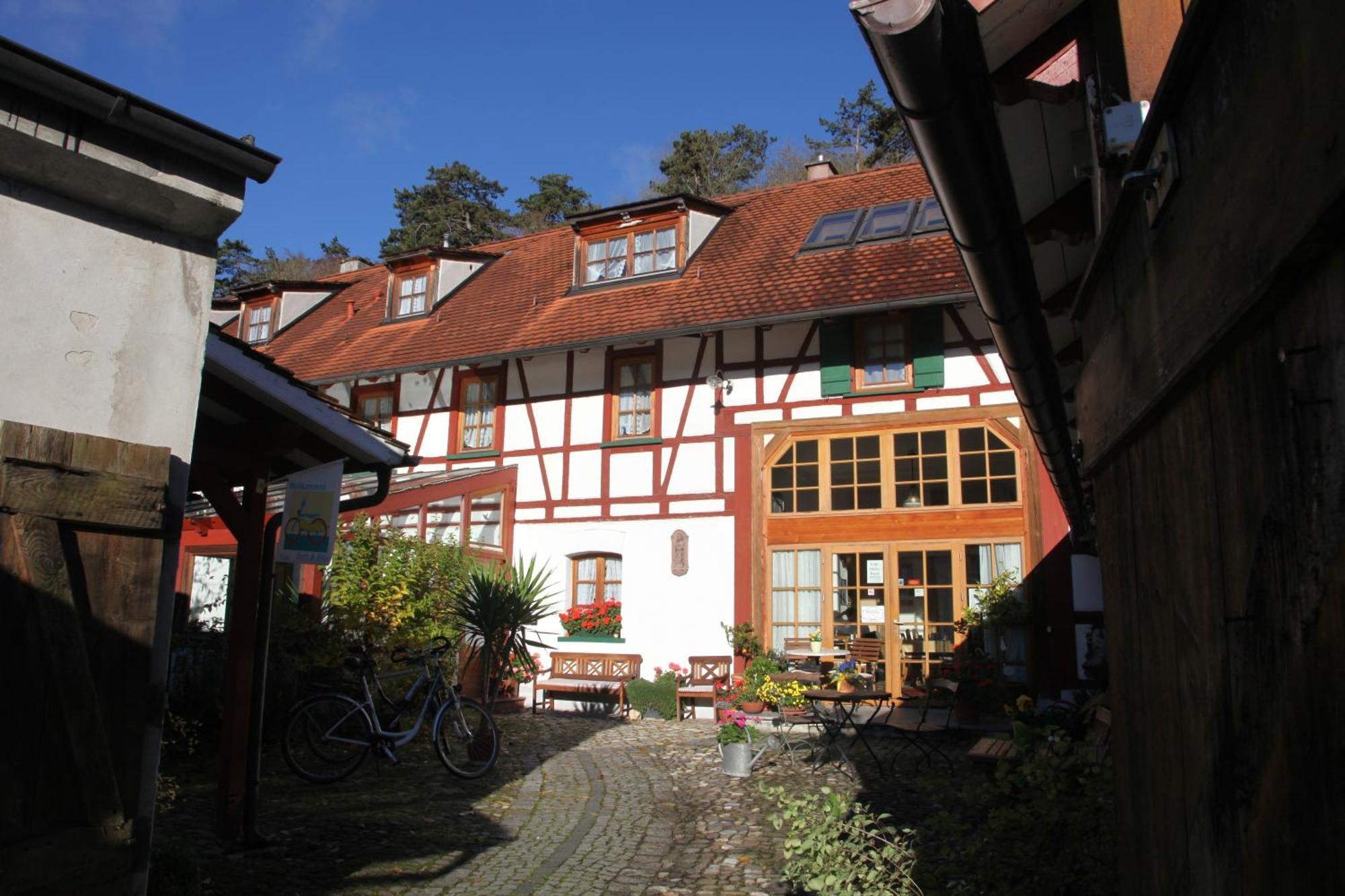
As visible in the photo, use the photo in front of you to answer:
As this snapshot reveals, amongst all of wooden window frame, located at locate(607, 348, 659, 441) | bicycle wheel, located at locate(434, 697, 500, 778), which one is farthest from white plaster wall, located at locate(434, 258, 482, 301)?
bicycle wheel, located at locate(434, 697, 500, 778)

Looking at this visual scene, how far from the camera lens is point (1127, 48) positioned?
2916 mm

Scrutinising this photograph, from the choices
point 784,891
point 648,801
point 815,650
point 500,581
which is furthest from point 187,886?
point 815,650

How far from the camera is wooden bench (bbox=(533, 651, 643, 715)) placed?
13336 millimetres

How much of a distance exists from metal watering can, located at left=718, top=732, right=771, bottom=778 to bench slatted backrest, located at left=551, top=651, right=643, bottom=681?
4.84 m

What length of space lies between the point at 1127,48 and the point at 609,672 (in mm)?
11533

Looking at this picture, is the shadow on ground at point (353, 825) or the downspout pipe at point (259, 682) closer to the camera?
the shadow on ground at point (353, 825)

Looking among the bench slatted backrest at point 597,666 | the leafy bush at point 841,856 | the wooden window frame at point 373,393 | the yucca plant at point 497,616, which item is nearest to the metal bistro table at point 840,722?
the yucca plant at point 497,616

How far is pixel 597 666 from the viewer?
13609mm

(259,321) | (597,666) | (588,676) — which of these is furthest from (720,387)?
(259,321)

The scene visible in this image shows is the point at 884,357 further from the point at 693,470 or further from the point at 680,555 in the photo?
the point at 680,555

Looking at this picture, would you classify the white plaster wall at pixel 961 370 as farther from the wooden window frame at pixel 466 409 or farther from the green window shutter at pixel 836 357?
the wooden window frame at pixel 466 409

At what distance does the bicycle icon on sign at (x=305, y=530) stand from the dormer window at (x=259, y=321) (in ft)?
52.3

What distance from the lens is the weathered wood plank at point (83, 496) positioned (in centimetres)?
298

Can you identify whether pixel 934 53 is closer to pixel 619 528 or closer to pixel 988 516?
pixel 988 516
